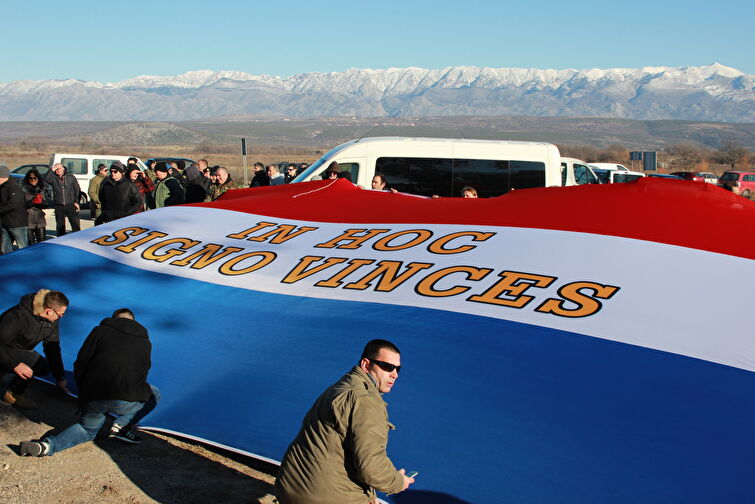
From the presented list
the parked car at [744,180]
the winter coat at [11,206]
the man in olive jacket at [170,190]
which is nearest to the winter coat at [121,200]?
the man in olive jacket at [170,190]

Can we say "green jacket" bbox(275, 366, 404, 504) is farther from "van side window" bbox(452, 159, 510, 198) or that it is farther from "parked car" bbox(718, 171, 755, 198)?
"parked car" bbox(718, 171, 755, 198)

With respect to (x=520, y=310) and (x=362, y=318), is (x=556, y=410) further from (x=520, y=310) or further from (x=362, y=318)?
(x=362, y=318)

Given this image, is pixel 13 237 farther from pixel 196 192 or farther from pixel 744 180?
pixel 744 180

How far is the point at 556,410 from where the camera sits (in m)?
4.05

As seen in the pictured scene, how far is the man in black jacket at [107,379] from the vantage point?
5066mm

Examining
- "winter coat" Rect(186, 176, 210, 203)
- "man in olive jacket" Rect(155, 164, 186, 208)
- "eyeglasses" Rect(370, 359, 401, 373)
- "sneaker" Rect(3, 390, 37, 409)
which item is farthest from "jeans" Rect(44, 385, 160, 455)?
"man in olive jacket" Rect(155, 164, 186, 208)

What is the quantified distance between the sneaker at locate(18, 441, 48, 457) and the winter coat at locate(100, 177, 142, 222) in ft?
19.7

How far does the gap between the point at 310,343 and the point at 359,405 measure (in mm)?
2026

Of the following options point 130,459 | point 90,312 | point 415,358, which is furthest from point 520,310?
point 90,312

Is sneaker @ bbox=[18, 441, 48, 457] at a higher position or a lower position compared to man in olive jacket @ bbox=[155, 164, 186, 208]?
lower

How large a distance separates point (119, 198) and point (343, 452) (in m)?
8.24

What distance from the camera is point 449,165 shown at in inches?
467

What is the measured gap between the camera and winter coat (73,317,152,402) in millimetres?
5070

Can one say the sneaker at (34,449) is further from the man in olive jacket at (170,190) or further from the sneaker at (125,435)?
the man in olive jacket at (170,190)
